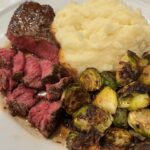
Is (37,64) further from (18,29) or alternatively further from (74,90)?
(74,90)

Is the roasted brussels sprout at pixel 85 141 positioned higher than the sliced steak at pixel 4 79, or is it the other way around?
the roasted brussels sprout at pixel 85 141

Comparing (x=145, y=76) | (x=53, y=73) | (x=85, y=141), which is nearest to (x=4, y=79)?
(x=53, y=73)

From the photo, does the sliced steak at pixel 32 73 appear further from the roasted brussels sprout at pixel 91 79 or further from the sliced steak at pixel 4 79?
the roasted brussels sprout at pixel 91 79

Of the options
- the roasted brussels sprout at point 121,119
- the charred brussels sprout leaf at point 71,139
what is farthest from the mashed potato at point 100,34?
the charred brussels sprout leaf at point 71,139

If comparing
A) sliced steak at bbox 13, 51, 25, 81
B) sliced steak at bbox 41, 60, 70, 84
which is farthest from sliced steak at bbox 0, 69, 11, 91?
sliced steak at bbox 41, 60, 70, 84

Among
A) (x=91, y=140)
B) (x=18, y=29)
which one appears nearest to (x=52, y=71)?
(x=18, y=29)

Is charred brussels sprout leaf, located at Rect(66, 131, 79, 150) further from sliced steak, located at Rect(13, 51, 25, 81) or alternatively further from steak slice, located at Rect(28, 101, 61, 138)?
sliced steak, located at Rect(13, 51, 25, 81)
